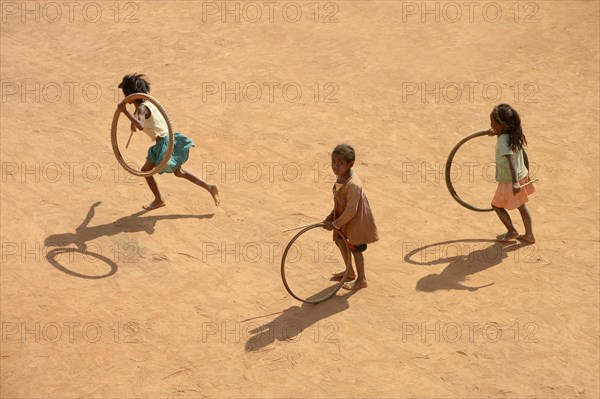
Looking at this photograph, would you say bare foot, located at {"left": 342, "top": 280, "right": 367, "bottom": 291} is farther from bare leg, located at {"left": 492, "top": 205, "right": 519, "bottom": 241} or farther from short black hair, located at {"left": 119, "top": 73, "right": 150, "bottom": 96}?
short black hair, located at {"left": 119, "top": 73, "right": 150, "bottom": 96}

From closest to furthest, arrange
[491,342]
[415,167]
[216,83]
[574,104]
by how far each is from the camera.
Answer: [491,342], [415,167], [574,104], [216,83]

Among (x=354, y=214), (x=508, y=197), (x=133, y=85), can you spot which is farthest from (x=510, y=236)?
(x=133, y=85)

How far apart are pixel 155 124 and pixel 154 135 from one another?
15 cm

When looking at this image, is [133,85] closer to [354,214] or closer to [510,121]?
[354,214]

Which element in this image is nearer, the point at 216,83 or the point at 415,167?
the point at 415,167

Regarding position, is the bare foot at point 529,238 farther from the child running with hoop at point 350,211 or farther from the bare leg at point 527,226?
the child running with hoop at point 350,211

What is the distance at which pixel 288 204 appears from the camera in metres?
10.6

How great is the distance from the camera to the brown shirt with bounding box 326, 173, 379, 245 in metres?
8.30

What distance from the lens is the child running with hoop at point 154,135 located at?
10055 millimetres

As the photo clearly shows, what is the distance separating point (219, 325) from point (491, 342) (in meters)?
2.89

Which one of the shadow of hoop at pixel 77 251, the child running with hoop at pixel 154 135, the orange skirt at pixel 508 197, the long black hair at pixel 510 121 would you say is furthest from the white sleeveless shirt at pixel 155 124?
the orange skirt at pixel 508 197

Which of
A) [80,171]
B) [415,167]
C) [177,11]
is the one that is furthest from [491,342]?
[177,11]

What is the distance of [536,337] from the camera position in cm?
815

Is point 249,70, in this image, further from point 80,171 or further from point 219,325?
point 219,325
